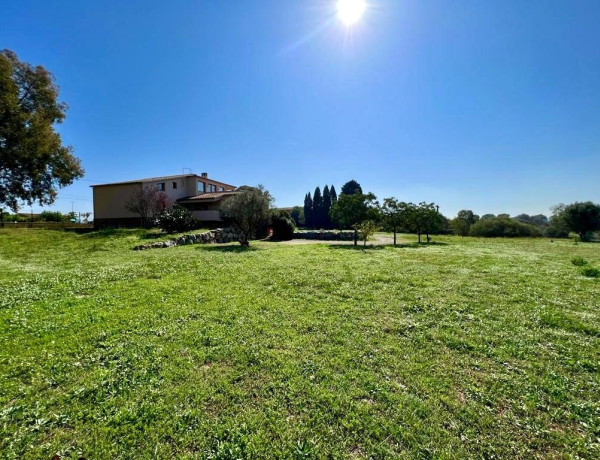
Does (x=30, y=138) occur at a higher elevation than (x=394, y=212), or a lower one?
higher

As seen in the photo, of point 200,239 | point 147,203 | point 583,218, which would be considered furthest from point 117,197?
point 583,218

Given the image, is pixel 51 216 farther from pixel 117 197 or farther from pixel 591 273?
pixel 591 273

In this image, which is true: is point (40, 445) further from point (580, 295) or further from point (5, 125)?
point (5, 125)

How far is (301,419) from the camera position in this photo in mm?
2652

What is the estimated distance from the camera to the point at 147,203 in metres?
26.3

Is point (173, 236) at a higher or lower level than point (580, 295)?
higher

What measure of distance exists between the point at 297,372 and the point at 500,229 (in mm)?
50648

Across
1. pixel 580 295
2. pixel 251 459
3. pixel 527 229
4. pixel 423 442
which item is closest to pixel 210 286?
pixel 251 459

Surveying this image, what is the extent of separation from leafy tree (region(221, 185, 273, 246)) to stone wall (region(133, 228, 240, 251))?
334cm

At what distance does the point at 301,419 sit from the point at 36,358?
155 inches

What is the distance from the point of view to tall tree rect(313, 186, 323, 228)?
54584mm

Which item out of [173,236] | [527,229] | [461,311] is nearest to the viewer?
[461,311]

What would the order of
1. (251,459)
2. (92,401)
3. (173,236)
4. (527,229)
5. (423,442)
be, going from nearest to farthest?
(251,459), (423,442), (92,401), (173,236), (527,229)

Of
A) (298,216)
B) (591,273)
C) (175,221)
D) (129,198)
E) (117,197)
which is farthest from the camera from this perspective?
(298,216)
